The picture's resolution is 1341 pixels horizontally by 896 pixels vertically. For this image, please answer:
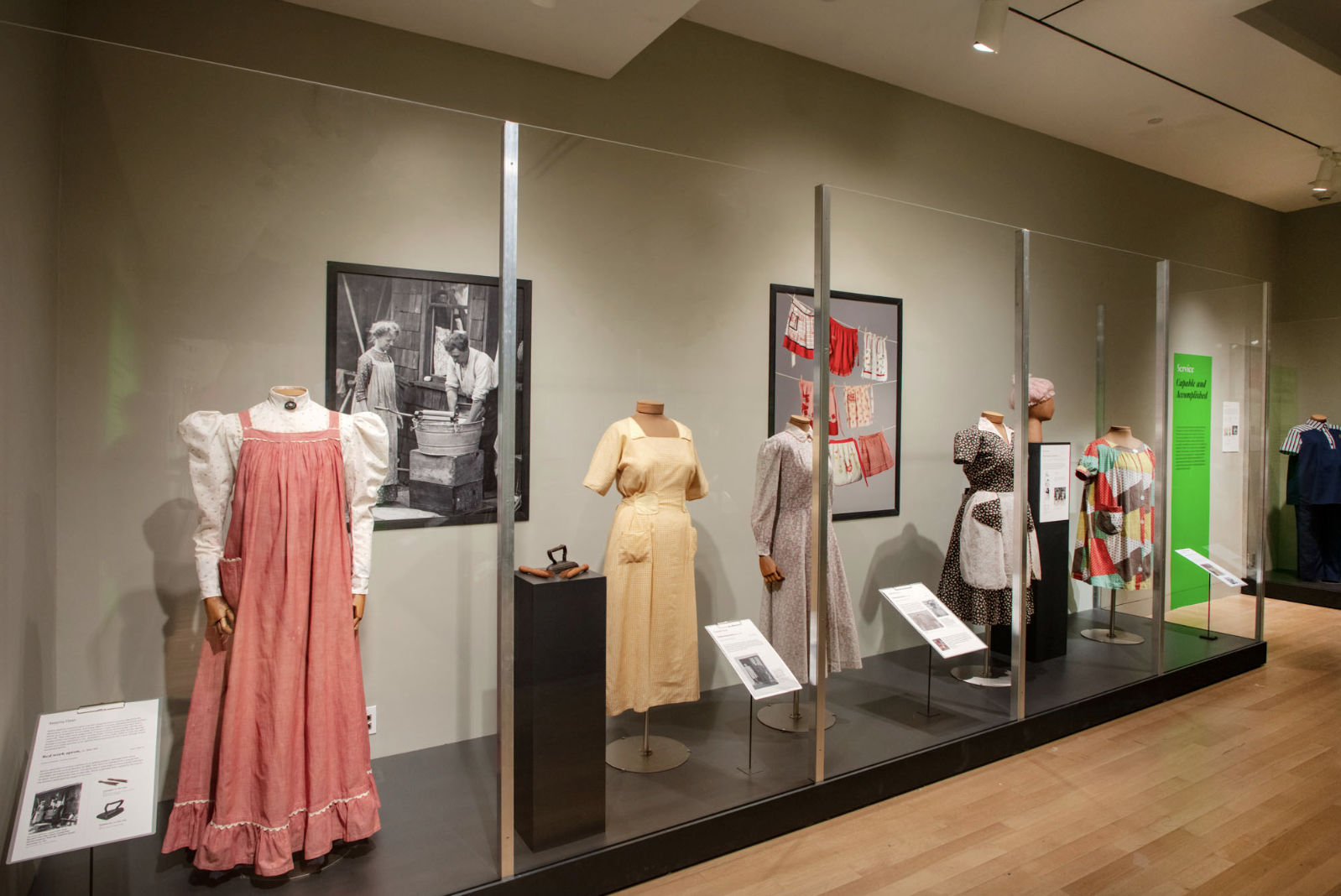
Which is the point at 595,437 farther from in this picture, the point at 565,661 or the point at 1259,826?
the point at 1259,826

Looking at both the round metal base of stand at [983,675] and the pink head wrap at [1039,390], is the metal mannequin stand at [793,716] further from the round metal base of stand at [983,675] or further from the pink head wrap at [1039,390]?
the pink head wrap at [1039,390]

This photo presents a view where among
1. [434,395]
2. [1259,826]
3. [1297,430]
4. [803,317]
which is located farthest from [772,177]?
[1297,430]

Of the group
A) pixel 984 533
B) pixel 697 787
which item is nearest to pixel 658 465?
pixel 697 787

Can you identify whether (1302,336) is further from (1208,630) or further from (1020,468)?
(1020,468)

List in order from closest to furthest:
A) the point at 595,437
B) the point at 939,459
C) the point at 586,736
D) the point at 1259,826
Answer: the point at 586,736, the point at 595,437, the point at 1259,826, the point at 939,459

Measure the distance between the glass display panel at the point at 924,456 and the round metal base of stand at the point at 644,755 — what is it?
686 mm

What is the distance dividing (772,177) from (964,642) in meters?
1.99

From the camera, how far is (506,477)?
6.70 feet

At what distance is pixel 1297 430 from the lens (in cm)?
589

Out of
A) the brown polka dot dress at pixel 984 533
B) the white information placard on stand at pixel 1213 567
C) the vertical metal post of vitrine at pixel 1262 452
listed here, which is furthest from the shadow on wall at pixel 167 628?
the vertical metal post of vitrine at pixel 1262 452

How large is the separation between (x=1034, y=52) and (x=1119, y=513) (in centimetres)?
244

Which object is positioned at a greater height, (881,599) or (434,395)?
(434,395)

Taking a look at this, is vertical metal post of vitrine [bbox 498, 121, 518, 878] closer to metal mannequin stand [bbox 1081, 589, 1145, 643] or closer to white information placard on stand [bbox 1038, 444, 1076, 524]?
white information placard on stand [bbox 1038, 444, 1076, 524]

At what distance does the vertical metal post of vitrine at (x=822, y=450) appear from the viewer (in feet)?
9.09
